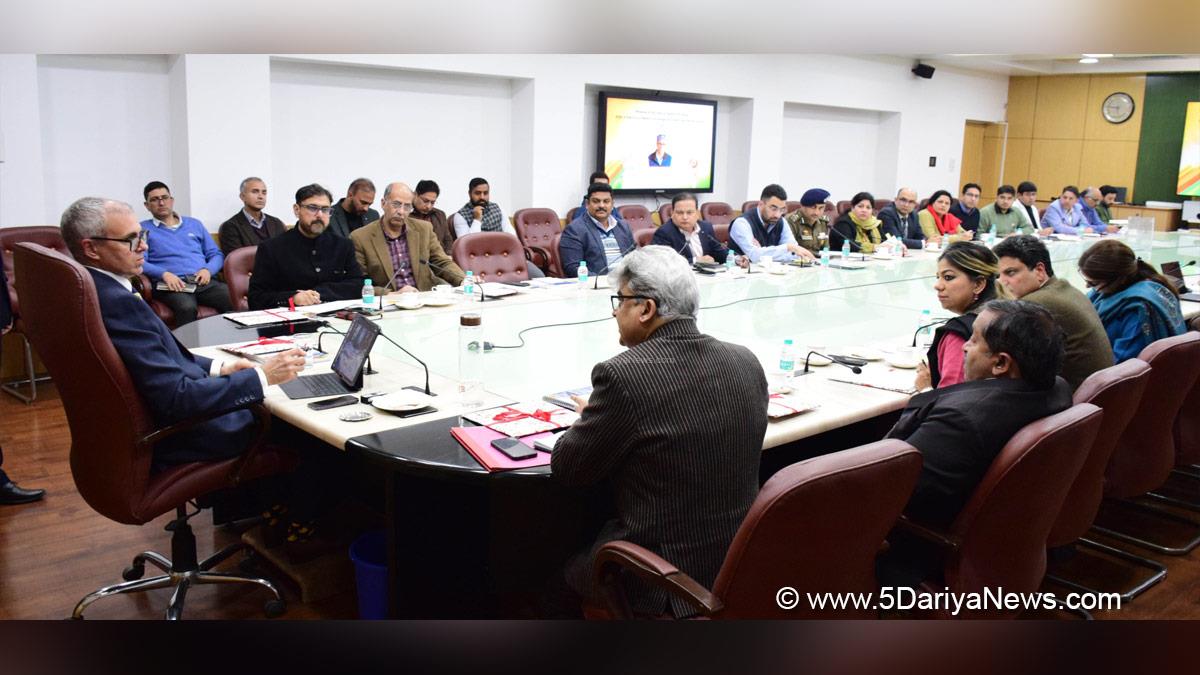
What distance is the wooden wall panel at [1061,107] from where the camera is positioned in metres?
13.4

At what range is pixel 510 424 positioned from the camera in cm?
224

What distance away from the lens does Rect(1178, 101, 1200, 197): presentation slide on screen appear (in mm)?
12312

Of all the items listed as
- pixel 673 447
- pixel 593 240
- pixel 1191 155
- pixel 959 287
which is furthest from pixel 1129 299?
pixel 1191 155

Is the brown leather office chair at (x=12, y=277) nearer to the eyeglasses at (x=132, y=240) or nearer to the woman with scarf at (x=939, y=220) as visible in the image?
the eyeglasses at (x=132, y=240)

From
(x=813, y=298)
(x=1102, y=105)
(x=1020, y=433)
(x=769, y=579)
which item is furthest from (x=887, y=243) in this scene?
(x=1102, y=105)

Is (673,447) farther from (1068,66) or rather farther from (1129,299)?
(1068,66)

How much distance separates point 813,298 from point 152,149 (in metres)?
4.59

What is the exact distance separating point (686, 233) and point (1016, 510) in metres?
3.88

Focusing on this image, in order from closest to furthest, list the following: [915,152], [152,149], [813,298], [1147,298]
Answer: [1147,298], [813,298], [152,149], [915,152]

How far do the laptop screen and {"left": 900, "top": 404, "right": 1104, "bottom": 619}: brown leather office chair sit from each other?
4.80ft

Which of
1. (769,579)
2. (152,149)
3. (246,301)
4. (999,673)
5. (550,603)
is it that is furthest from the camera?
(152,149)

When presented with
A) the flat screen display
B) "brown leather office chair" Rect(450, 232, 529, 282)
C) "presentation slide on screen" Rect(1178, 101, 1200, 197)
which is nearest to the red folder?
"brown leather office chair" Rect(450, 232, 529, 282)
